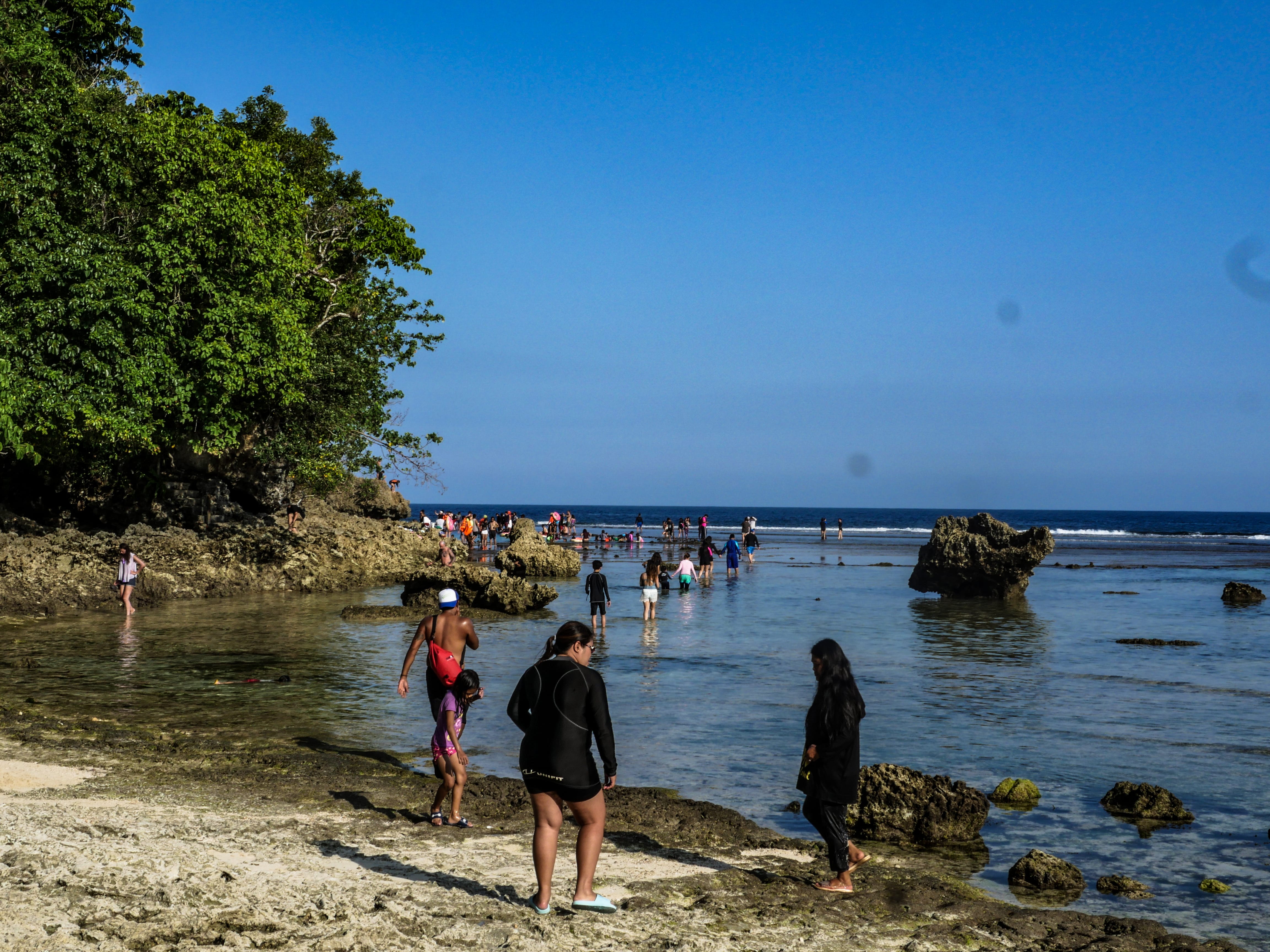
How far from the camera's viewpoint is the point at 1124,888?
7.40 m

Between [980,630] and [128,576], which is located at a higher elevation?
[128,576]

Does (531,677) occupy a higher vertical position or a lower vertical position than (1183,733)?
higher

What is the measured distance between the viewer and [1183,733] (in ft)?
42.8

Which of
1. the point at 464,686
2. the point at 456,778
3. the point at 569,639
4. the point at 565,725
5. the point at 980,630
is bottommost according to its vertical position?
the point at 980,630

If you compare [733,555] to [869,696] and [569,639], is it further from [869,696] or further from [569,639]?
[569,639]

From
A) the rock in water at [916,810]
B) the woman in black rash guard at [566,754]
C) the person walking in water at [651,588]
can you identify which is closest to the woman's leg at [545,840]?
the woman in black rash guard at [566,754]

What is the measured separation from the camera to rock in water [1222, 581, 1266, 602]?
3225 centimetres

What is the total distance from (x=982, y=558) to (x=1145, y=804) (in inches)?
926

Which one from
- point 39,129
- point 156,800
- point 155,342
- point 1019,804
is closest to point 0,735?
point 156,800

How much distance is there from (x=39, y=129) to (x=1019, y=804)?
24.4 meters

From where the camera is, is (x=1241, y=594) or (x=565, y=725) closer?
(x=565, y=725)

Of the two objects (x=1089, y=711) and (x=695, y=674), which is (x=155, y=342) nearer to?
(x=695, y=674)

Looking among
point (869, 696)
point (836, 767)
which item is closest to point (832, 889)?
point (836, 767)

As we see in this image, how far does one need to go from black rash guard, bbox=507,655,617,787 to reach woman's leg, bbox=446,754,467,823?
6.86ft
